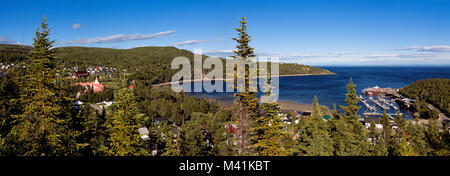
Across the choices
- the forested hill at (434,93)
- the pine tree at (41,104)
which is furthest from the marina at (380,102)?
the pine tree at (41,104)

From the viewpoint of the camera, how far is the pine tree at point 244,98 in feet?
46.1

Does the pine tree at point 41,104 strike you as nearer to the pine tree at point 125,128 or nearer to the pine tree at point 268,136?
the pine tree at point 125,128

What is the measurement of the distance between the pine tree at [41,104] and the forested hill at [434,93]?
94.8 metres

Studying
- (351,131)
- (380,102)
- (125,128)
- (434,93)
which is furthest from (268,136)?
(434,93)

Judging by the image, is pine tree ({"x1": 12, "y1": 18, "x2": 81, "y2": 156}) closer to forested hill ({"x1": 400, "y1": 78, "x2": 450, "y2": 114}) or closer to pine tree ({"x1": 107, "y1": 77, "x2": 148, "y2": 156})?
pine tree ({"x1": 107, "y1": 77, "x2": 148, "y2": 156})

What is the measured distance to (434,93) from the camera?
3740 inches
